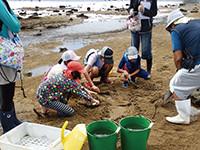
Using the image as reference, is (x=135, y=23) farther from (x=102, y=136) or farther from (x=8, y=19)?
(x=102, y=136)

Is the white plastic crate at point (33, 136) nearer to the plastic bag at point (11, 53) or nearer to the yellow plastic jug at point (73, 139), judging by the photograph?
the yellow plastic jug at point (73, 139)

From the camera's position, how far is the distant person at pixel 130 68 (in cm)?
541

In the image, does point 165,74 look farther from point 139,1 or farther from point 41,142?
point 41,142

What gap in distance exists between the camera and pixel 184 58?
3941 mm

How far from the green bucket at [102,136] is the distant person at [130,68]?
230 centimetres

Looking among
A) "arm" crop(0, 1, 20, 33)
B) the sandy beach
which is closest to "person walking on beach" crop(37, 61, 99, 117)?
the sandy beach

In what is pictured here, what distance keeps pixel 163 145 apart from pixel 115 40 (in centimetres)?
757

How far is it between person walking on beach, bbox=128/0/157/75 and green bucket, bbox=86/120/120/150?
2840 mm

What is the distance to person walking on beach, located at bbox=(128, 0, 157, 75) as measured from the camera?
5594 mm

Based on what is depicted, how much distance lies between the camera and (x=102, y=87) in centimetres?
557

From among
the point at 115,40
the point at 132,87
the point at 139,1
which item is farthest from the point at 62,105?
the point at 115,40

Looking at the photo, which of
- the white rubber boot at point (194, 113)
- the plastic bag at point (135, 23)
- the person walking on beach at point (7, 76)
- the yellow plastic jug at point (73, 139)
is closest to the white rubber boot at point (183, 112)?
Result: the white rubber boot at point (194, 113)

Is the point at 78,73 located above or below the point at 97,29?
above

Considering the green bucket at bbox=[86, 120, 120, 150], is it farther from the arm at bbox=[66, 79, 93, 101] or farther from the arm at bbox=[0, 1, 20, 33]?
the arm at bbox=[0, 1, 20, 33]
